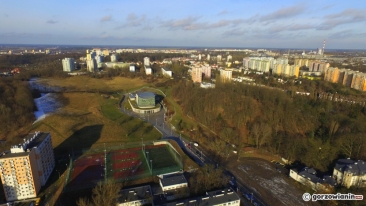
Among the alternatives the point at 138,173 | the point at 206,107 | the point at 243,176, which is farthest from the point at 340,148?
the point at 138,173

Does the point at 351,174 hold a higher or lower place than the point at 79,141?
→ higher

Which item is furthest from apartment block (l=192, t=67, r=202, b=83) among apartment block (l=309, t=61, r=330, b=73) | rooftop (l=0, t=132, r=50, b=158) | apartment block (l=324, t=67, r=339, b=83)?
rooftop (l=0, t=132, r=50, b=158)

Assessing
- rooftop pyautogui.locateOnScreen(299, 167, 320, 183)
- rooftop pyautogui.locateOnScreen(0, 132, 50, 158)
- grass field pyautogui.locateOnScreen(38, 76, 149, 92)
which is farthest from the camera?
grass field pyautogui.locateOnScreen(38, 76, 149, 92)

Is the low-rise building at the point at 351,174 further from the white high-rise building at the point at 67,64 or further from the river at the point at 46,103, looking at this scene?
the white high-rise building at the point at 67,64

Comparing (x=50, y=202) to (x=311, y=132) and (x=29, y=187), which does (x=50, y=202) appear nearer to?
(x=29, y=187)

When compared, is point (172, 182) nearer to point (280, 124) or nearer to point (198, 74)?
point (280, 124)

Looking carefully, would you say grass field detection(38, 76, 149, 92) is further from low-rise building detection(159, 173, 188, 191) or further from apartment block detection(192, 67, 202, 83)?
low-rise building detection(159, 173, 188, 191)

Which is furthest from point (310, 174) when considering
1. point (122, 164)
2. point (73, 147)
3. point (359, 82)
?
point (359, 82)
